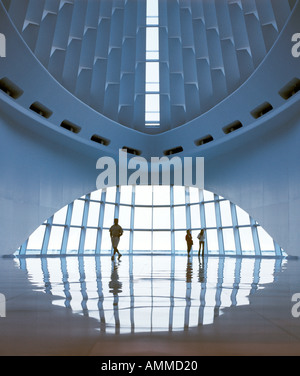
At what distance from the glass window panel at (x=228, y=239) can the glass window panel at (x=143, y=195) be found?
713 centimetres

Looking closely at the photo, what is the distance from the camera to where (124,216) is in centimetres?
3139

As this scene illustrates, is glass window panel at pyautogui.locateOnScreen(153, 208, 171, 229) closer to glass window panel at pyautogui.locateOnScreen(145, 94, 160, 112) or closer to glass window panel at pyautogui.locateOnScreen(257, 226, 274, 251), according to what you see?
glass window panel at pyautogui.locateOnScreen(257, 226, 274, 251)

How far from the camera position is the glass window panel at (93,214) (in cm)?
2902

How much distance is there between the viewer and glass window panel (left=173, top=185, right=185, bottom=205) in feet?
104

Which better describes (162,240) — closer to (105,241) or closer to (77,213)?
(105,241)

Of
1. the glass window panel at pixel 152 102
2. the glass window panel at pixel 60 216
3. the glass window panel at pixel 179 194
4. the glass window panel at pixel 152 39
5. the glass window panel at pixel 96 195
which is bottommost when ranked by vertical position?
the glass window panel at pixel 60 216

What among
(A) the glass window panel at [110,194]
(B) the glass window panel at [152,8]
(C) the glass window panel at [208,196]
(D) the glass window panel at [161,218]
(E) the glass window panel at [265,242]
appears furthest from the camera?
(D) the glass window panel at [161,218]

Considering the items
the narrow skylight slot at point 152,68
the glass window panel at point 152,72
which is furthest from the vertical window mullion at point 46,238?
the glass window panel at point 152,72

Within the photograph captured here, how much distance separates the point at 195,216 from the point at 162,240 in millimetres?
3271

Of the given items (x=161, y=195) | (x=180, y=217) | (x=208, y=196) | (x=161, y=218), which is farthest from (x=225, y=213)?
(x=161, y=195)

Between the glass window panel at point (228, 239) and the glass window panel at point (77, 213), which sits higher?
the glass window panel at point (77, 213)

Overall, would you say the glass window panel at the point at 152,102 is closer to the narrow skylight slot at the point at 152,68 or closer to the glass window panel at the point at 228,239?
the narrow skylight slot at the point at 152,68
